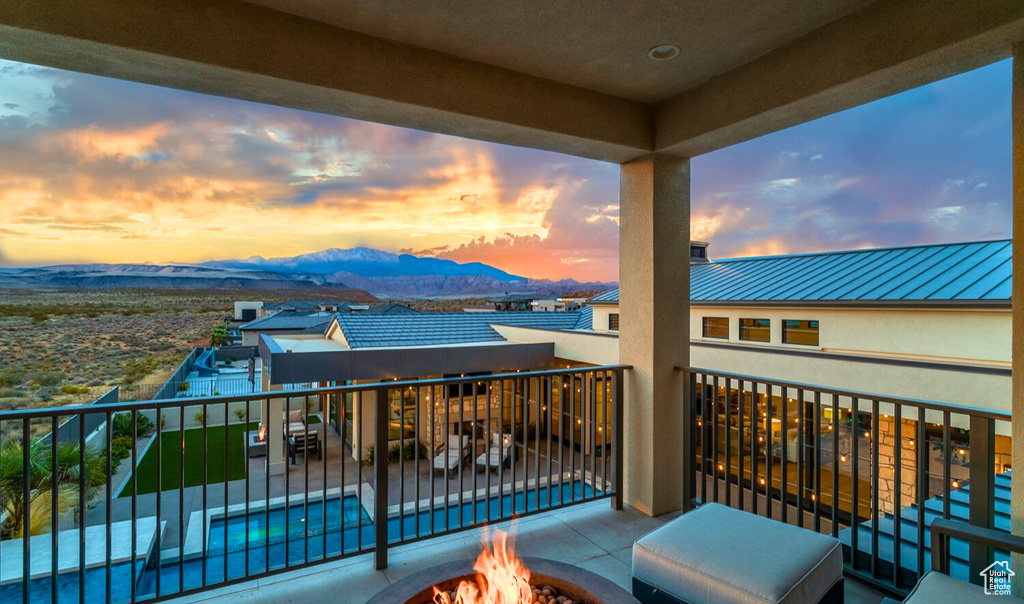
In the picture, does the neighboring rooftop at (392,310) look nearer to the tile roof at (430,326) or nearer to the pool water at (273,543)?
the tile roof at (430,326)

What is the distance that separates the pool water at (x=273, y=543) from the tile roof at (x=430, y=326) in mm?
4053

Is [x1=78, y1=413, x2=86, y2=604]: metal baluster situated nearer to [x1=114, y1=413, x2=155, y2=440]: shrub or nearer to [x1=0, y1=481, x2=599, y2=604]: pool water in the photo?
[x1=0, y1=481, x2=599, y2=604]: pool water

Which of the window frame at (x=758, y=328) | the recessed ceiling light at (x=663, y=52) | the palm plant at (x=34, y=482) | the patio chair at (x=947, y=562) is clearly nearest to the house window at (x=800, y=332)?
the window frame at (x=758, y=328)

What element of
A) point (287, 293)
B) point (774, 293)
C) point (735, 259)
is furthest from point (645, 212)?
point (735, 259)

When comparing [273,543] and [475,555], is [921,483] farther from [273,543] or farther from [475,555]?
[273,543]

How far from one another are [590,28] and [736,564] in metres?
2.21

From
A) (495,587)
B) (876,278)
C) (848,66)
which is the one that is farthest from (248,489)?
(876,278)

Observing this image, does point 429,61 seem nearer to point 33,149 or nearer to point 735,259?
point 33,149

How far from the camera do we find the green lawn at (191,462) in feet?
24.6

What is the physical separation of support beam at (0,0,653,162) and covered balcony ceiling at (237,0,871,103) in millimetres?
79

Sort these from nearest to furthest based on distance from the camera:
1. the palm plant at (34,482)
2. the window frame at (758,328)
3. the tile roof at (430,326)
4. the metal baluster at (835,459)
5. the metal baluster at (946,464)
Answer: the metal baluster at (946,464) → the metal baluster at (835,459) → the palm plant at (34,482) → the tile roof at (430,326) → the window frame at (758,328)

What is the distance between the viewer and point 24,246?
383 centimetres

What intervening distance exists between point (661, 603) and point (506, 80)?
8.08 feet

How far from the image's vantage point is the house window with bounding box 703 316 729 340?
11914mm
